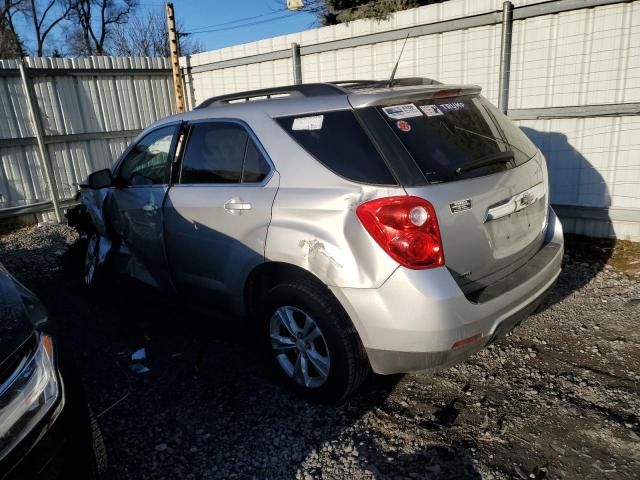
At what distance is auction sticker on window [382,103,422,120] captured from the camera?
2.64 m

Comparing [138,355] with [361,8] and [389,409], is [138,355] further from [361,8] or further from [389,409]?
[361,8]

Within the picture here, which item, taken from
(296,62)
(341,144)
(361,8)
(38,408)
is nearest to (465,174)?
(341,144)

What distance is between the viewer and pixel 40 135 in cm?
751

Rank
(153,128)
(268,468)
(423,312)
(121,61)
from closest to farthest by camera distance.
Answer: (423,312)
(268,468)
(153,128)
(121,61)

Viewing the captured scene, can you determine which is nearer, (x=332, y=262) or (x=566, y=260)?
(x=332, y=262)

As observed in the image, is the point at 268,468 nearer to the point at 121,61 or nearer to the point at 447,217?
the point at 447,217

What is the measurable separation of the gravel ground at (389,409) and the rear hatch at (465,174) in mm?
797

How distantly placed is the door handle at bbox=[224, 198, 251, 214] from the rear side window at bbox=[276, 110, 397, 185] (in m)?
0.50

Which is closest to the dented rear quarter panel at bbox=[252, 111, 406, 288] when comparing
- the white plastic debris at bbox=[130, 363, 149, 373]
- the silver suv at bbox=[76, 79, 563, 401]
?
the silver suv at bbox=[76, 79, 563, 401]

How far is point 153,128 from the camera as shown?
12.9 ft

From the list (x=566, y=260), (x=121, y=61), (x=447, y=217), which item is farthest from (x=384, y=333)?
(x=121, y=61)

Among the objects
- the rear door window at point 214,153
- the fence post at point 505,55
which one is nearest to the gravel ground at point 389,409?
the rear door window at point 214,153

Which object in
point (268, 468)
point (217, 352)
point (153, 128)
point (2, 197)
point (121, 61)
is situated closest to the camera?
point (268, 468)

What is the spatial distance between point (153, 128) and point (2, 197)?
16.1ft
